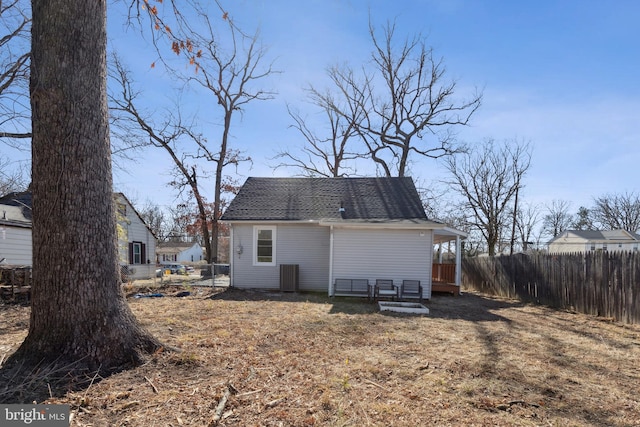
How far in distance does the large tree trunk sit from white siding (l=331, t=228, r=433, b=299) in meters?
7.80

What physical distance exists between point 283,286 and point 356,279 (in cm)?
262

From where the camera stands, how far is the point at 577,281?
966 centimetres

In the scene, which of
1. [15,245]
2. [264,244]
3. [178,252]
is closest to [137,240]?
[15,245]

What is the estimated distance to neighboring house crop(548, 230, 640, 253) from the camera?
37.6 m

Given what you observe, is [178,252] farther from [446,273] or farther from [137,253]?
[446,273]

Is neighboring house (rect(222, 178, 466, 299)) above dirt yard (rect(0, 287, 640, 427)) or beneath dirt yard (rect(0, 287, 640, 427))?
above

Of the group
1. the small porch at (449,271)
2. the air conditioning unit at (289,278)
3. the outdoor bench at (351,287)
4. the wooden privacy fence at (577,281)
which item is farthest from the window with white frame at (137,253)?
the wooden privacy fence at (577,281)

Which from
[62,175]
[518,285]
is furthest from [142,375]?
[518,285]

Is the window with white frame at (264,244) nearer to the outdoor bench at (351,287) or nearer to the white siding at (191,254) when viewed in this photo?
the outdoor bench at (351,287)

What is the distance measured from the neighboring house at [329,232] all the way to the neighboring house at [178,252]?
159 feet

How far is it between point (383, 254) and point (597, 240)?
38.0m

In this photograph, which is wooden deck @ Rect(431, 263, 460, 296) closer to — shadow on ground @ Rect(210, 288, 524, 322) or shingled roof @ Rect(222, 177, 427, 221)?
shadow on ground @ Rect(210, 288, 524, 322)

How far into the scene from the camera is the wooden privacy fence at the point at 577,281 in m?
8.04

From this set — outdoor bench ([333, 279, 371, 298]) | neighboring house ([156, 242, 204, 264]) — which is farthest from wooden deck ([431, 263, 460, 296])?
neighboring house ([156, 242, 204, 264])
